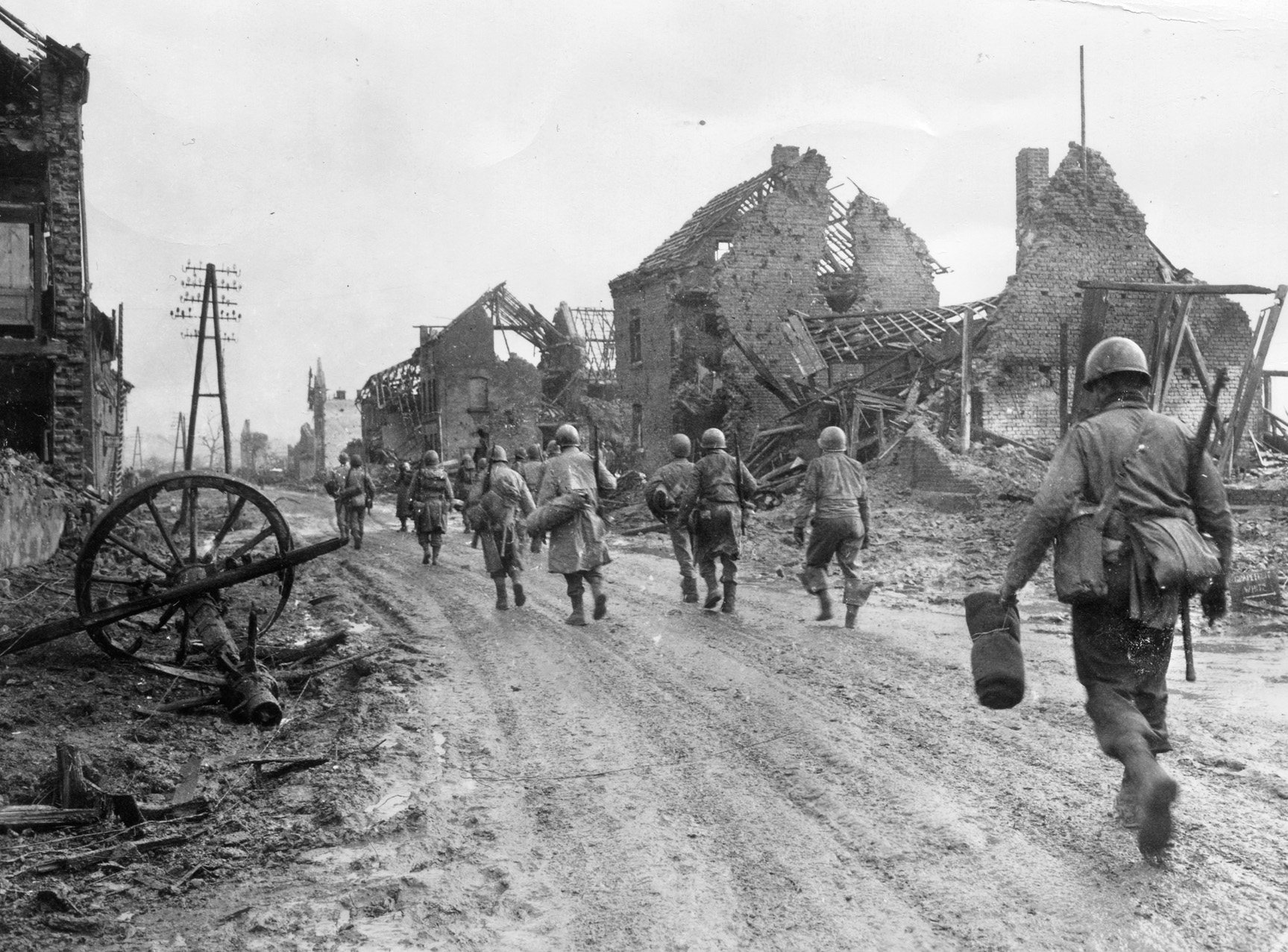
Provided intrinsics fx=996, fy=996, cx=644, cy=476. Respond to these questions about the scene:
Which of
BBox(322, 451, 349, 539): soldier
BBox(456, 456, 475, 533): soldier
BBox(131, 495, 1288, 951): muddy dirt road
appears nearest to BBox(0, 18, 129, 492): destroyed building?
BBox(322, 451, 349, 539): soldier

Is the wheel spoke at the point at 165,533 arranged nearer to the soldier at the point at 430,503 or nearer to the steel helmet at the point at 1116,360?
the steel helmet at the point at 1116,360

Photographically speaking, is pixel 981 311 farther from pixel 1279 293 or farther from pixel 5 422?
pixel 5 422

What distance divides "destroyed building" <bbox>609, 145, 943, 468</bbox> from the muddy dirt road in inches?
767

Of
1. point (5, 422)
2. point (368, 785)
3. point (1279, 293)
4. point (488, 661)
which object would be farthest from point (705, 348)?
point (368, 785)

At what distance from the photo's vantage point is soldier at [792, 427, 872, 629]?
959 centimetres

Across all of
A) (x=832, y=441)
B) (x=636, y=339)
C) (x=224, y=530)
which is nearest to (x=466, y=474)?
(x=636, y=339)

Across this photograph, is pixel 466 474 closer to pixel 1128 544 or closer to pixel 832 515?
pixel 832 515

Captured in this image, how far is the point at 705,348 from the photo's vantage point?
2797 centimetres

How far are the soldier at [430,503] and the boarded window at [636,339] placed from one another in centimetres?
1457

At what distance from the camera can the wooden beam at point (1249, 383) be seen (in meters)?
16.4

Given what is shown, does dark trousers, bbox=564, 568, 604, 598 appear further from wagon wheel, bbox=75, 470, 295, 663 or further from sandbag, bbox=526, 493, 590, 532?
wagon wheel, bbox=75, 470, 295, 663

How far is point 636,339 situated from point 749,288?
14.1 ft

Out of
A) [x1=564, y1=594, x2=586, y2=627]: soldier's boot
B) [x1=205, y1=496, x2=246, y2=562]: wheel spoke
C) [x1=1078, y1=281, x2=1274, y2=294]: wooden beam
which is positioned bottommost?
[x1=564, y1=594, x2=586, y2=627]: soldier's boot

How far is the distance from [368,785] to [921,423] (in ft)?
51.2
